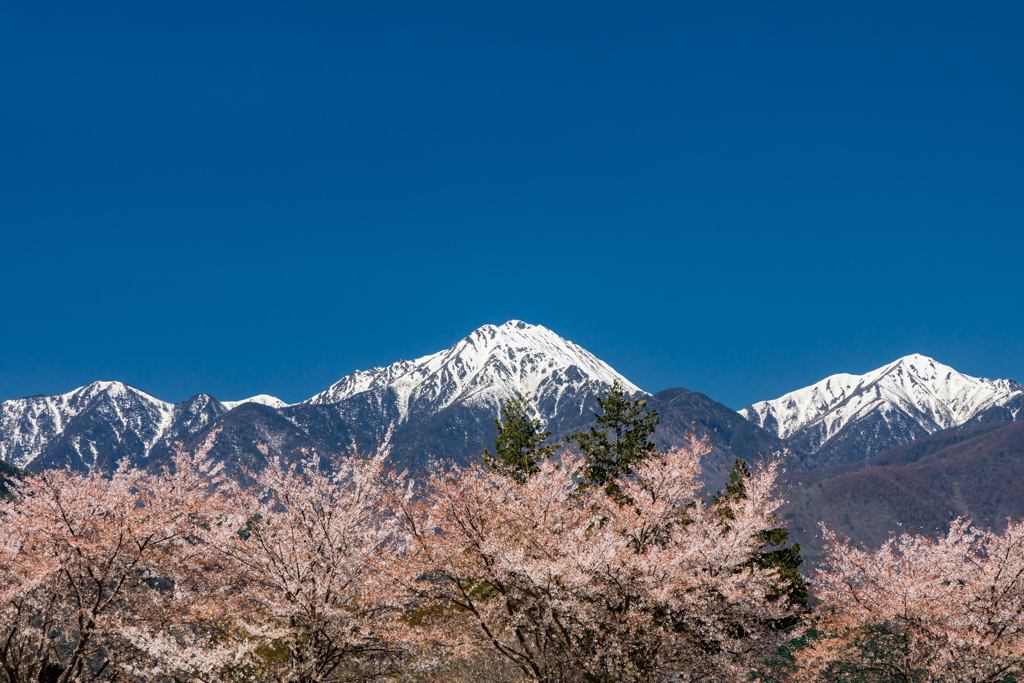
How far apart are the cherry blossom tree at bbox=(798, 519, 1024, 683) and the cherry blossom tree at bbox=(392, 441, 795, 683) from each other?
3.38 metres

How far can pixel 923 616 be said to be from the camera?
21984 millimetres

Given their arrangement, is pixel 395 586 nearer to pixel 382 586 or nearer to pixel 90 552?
pixel 382 586

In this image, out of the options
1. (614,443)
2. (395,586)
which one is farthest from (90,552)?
(614,443)

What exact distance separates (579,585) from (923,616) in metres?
11.2

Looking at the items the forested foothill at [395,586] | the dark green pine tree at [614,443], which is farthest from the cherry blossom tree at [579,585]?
the dark green pine tree at [614,443]

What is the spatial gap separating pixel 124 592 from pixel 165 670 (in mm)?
2879

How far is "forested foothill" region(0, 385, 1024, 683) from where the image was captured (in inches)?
744

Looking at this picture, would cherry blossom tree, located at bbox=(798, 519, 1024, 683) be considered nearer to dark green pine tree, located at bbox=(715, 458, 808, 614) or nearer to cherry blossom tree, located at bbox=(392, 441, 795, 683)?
cherry blossom tree, located at bbox=(392, 441, 795, 683)

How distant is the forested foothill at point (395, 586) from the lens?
18891 mm

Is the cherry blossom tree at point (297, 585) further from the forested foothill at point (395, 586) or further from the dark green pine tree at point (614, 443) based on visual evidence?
the dark green pine tree at point (614, 443)

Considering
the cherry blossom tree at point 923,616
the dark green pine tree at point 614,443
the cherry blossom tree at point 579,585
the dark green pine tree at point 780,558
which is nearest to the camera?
the cherry blossom tree at point 579,585

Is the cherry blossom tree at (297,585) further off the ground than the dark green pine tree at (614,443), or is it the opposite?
the dark green pine tree at (614,443)

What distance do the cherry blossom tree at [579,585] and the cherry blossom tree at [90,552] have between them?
6.13 metres

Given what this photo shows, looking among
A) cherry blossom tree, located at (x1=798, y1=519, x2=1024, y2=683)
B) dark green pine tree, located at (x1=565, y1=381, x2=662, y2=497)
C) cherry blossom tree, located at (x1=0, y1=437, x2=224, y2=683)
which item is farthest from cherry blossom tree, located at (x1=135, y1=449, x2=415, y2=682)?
dark green pine tree, located at (x1=565, y1=381, x2=662, y2=497)
